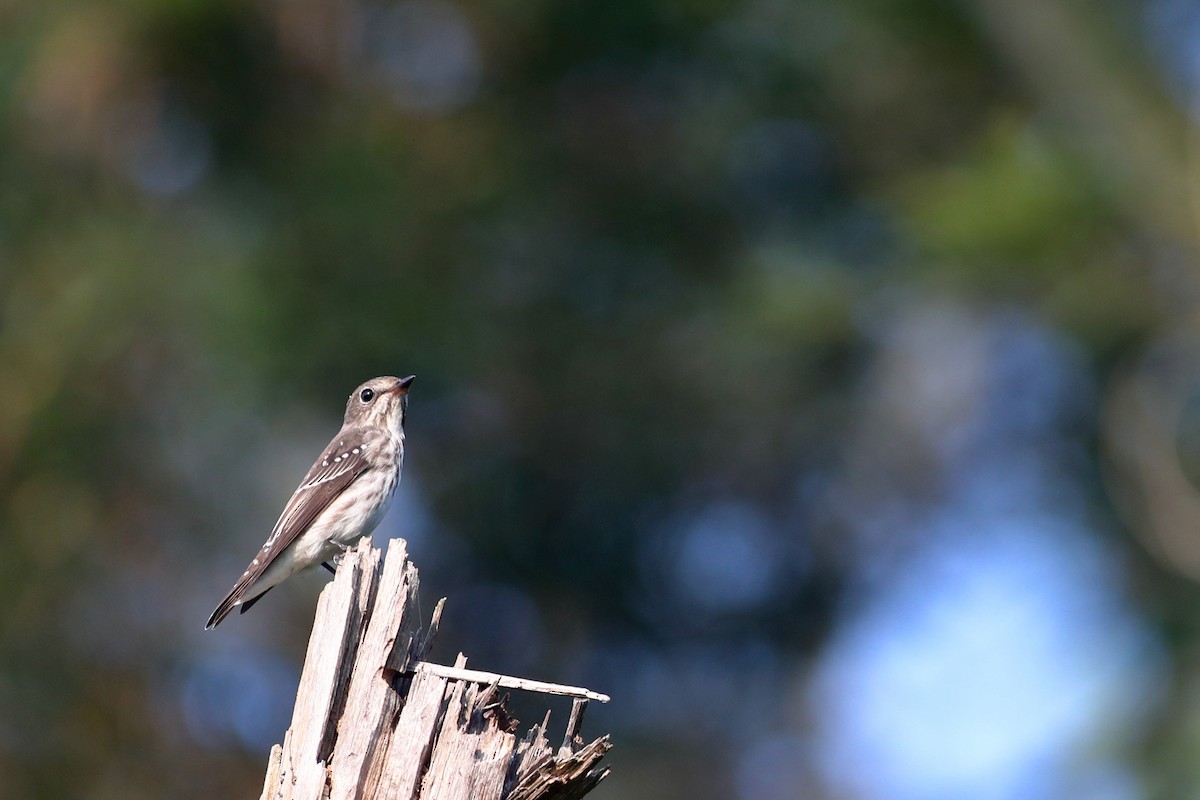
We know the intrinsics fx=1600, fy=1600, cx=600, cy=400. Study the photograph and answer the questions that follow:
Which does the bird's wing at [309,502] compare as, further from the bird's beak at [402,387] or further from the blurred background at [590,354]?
the blurred background at [590,354]

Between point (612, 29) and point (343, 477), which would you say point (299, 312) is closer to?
point (612, 29)

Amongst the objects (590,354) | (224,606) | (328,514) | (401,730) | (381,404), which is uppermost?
(590,354)

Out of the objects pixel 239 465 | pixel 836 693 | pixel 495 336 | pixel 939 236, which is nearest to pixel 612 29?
pixel 495 336

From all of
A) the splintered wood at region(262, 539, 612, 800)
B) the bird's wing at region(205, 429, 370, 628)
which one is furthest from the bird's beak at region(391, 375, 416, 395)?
→ the splintered wood at region(262, 539, 612, 800)

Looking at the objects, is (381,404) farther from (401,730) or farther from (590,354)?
(590,354)

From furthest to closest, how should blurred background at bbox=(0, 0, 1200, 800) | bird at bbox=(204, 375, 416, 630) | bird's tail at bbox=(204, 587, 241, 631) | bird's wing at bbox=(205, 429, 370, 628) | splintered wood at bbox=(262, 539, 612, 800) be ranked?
blurred background at bbox=(0, 0, 1200, 800) < bird at bbox=(204, 375, 416, 630) < bird's wing at bbox=(205, 429, 370, 628) < bird's tail at bbox=(204, 587, 241, 631) < splintered wood at bbox=(262, 539, 612, 800)

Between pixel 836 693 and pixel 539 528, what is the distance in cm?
551

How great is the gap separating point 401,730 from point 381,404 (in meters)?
5.00

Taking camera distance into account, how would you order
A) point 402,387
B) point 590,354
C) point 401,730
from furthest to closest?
point 590,354 < point 402,387 < point 401,730

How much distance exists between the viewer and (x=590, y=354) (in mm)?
21812

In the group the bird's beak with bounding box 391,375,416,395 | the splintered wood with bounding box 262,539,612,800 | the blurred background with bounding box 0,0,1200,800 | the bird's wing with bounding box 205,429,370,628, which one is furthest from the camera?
the blurred background with bounding box 0,0,1200,800

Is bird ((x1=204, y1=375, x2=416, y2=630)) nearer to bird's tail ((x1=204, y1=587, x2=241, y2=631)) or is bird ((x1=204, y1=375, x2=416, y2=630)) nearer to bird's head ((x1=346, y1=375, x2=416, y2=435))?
bird's tail ((x1=204, y1=587, x2=241, y2=631))

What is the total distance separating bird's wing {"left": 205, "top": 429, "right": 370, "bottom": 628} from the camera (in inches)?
363

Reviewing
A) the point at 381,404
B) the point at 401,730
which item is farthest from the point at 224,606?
the point at 401,730
